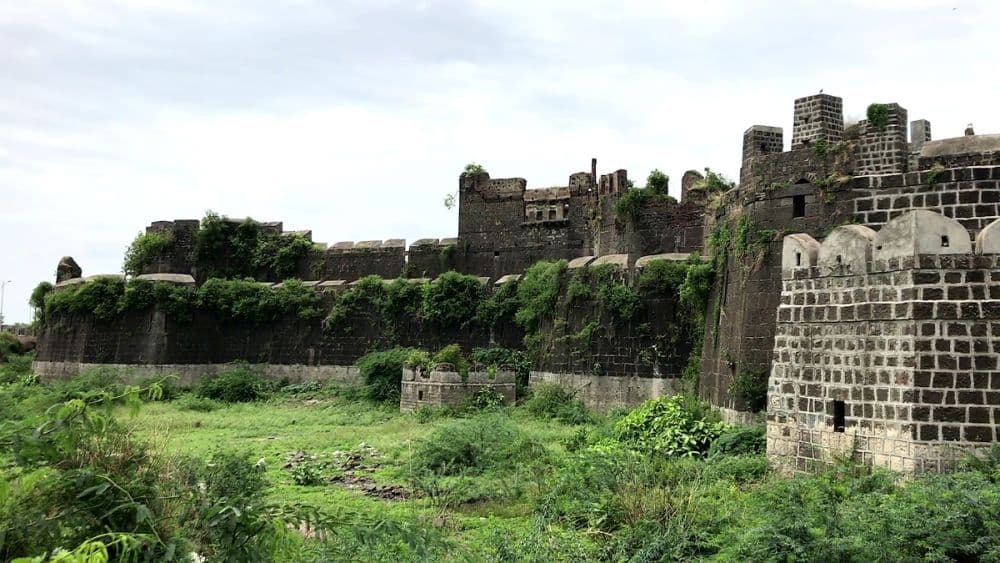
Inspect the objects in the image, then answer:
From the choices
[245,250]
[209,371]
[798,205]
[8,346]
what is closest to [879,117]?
[798,205]

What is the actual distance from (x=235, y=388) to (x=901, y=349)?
76.1 ft

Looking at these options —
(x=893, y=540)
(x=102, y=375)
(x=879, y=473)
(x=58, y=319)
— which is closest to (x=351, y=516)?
(x=893, y=540)

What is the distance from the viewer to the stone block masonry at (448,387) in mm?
22688

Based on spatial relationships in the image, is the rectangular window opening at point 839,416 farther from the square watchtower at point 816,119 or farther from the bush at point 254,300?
the bush at point 254,300

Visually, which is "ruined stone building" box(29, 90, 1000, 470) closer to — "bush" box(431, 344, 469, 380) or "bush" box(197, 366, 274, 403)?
"bush" box(431, 344, 469, 380)

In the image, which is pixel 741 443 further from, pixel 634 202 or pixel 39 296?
pixel 39 296

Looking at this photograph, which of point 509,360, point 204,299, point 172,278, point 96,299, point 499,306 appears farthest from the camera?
point 172,278

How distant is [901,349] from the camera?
9484mm

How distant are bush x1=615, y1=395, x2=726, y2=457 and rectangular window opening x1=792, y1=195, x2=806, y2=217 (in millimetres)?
3762

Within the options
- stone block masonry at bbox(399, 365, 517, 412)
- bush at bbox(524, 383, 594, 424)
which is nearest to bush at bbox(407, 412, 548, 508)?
bush at bbox(524, 383, 594, 424)

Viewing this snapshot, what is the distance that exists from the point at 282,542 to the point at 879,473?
673 cm

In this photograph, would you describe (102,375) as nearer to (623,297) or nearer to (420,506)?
(623,297)

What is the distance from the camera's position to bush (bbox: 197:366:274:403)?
2798 cm

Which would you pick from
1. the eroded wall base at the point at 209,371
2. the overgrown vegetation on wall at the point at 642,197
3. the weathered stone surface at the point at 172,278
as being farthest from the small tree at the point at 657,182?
the weathered stone surface at the point at 172,278
